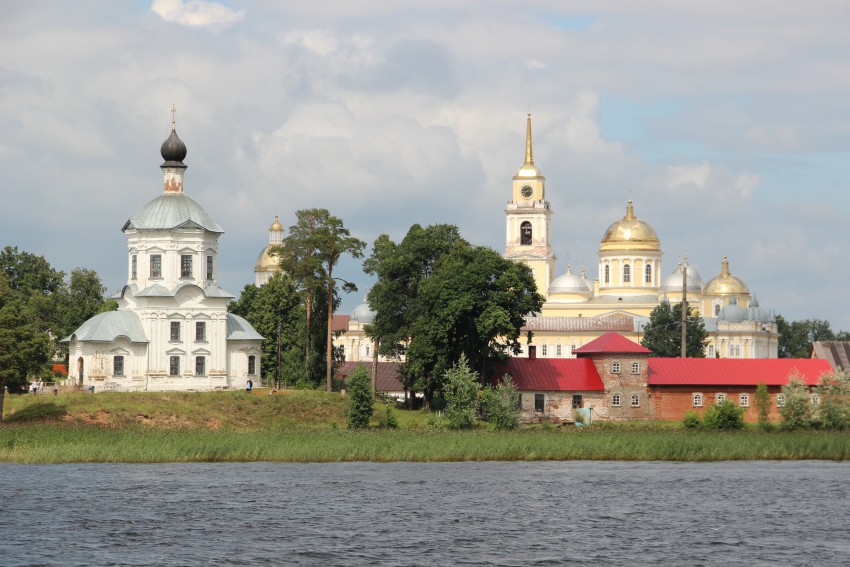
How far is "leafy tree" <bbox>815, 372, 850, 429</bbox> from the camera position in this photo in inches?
2601

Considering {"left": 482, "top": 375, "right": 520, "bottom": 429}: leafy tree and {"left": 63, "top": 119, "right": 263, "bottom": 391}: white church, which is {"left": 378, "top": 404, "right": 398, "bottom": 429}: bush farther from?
{"left": 63, "top": 119, "right": 263, "bottom": 391}: white church

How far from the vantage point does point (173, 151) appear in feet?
258

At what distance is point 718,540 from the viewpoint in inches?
1458

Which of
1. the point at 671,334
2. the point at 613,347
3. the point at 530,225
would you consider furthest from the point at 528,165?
the point at 613,347

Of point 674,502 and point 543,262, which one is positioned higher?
point 543,262

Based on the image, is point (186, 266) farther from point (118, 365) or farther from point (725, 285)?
point (725, 285)

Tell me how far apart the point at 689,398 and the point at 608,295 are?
57.8 m

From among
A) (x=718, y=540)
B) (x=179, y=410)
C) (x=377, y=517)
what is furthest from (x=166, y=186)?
(x=718, y=540)

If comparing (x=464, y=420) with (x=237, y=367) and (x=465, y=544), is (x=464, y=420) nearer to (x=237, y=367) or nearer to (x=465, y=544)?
(x=237, y=367)

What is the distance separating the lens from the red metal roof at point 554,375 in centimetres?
7881

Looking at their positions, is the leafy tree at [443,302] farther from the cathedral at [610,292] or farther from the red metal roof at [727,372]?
the cathedral at [610,292]

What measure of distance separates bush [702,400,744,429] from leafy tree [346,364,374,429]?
15482 millimetres

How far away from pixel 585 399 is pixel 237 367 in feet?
60.1

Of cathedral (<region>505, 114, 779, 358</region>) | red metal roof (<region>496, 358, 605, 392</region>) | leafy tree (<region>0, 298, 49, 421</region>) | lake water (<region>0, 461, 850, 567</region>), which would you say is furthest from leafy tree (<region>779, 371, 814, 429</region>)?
cathedral (<region>505, 114, 779, 358</region>)
